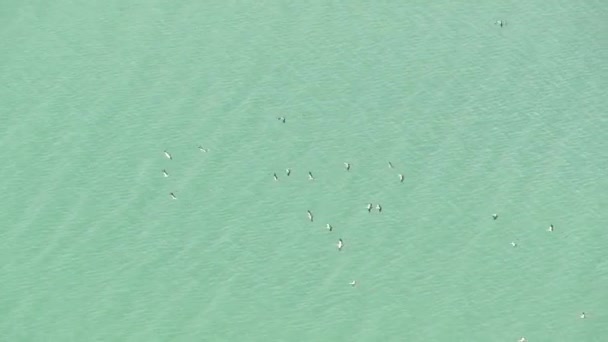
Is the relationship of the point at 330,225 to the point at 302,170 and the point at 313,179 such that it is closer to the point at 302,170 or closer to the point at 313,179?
the point at 313,179

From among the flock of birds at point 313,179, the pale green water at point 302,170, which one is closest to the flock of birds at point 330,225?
the flock of birds at point 313,179

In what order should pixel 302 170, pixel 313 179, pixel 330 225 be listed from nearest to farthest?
pixel 330 225 → pixel 313 179 → pixel 302 170

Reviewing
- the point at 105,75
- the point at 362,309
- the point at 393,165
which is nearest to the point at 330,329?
the point at 362,309

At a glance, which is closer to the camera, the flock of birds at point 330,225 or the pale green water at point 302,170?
the pale green water at point 302,170

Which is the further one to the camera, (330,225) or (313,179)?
(313,179)

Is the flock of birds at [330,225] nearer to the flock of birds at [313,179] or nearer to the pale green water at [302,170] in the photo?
the flock of birds at [313,179]

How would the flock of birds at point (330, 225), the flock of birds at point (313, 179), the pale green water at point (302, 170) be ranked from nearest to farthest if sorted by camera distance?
the pale green water at point (302, 170), the flock of birds at point (330, 225), the flock of birds at point (313, 179)

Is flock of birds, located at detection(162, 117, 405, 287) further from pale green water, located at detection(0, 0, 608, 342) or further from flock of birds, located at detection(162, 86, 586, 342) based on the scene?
pale green water, located at detection(0, 0, 608, 342)

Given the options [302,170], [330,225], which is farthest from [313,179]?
[330,225]

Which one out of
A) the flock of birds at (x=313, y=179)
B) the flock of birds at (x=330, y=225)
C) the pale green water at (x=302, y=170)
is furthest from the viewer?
the flock of birds at (x=313, y=179)
